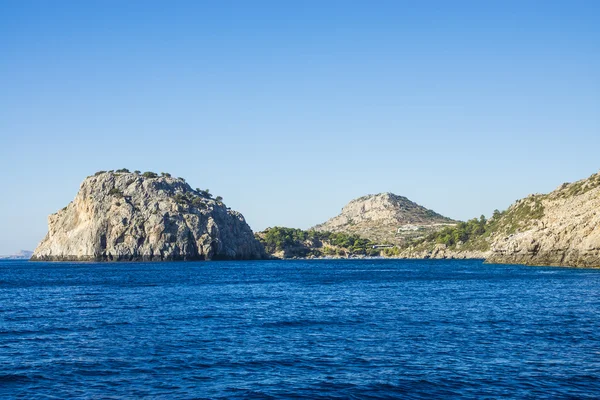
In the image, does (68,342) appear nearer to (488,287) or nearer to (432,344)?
(432,344)

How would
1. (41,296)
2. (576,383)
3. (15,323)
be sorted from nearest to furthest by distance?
(576,383)
(15,323)
(41,296)

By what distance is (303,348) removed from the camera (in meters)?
36.3

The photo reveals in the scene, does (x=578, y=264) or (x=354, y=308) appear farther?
(x=578, y=264)

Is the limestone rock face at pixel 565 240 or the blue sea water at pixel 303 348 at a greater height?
the limestone rock face at pixel 565 240

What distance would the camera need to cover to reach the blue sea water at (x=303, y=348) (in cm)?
2739

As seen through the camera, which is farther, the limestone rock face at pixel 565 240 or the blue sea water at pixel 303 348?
the limestone rock face at pixel 565 240

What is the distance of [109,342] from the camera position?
39.0 metres

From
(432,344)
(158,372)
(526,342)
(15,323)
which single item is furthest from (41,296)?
(526,342)

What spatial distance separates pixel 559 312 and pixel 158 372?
121ft

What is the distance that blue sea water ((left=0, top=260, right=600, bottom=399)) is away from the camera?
89.9 feet

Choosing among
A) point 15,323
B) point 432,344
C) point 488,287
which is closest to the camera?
point 432,344

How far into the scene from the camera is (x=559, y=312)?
5156cm

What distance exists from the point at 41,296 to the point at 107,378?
48614 mm

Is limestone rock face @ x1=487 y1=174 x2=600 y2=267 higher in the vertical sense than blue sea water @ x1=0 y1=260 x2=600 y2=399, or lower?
higher
